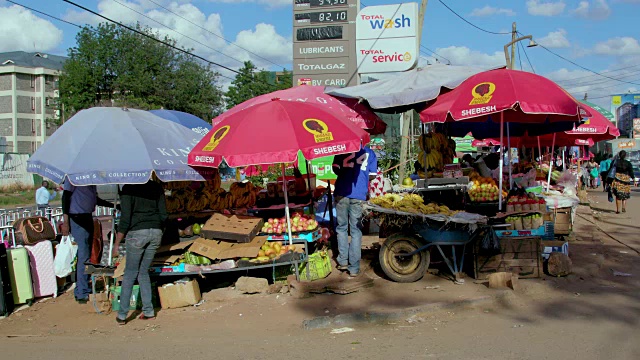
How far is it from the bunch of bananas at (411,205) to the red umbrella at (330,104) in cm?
165

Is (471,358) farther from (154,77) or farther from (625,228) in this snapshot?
(154,77)

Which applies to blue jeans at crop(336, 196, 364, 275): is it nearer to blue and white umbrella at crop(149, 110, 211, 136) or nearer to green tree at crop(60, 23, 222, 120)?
blue and white umbrella at crop(149, 110, 211, 136)

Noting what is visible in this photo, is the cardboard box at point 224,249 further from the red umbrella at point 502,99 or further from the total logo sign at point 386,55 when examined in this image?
the total logo sign at point 386,55

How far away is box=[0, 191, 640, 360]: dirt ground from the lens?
5535 millimetres

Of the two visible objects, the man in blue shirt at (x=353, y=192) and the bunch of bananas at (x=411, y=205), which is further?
the man in blue shirt at (x=353, y=192)

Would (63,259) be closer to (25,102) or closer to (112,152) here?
(112,152)

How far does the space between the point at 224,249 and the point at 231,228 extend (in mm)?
364

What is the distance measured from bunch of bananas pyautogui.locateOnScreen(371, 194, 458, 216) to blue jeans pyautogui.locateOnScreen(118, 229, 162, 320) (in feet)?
10.6

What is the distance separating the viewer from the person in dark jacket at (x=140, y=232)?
6.84 meters

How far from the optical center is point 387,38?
63.2 feet

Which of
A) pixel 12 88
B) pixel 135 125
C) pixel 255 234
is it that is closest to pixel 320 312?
pixel 255 234

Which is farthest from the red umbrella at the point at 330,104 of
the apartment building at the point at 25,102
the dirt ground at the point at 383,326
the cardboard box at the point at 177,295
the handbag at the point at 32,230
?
the apartment building at the point at 25,102

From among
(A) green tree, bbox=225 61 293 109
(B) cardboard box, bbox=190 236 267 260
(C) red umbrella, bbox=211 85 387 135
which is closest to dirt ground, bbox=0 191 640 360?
(B) cardboard box, bbox=190 236 267 260

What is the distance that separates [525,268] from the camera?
7.95 metres
